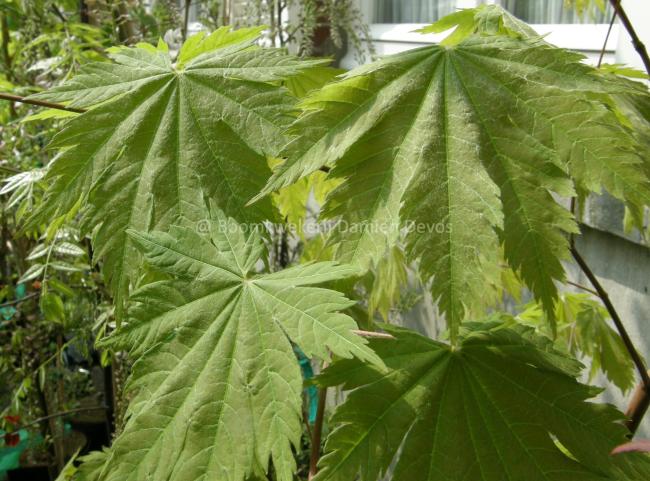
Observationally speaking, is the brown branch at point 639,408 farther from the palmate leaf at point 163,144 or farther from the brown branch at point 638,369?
the palmate leaf at point 163,144

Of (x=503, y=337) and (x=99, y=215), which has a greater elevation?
(x=99, y=215)

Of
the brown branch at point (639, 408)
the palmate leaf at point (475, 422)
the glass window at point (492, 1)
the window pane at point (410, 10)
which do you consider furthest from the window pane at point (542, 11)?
the palmate leaf at point (475, 422)

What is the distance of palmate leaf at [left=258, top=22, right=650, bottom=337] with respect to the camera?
589 millimetres

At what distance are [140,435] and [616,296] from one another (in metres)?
1.20

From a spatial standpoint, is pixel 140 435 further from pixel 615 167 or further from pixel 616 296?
pixel 616 296

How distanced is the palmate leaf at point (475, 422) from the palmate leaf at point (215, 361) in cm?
7

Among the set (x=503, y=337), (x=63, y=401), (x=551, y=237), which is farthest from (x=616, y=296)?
(x=63, y=401)

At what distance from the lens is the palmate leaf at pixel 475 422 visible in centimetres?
65

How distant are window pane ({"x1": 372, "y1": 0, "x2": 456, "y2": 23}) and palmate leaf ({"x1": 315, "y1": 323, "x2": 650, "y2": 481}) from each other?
175 cm

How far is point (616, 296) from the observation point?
149cm

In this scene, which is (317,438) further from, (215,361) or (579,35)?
(579,35)

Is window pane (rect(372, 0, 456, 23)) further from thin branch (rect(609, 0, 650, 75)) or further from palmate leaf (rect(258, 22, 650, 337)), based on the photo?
palmate leaf (rect(258, 22, 650, 337))

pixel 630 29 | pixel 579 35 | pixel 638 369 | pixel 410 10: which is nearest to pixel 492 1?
pixel 579 35

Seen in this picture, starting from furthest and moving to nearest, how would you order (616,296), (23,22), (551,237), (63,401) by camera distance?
1. (63,401)
2. (23,22)
3. (616,296)
4. (551,237)
